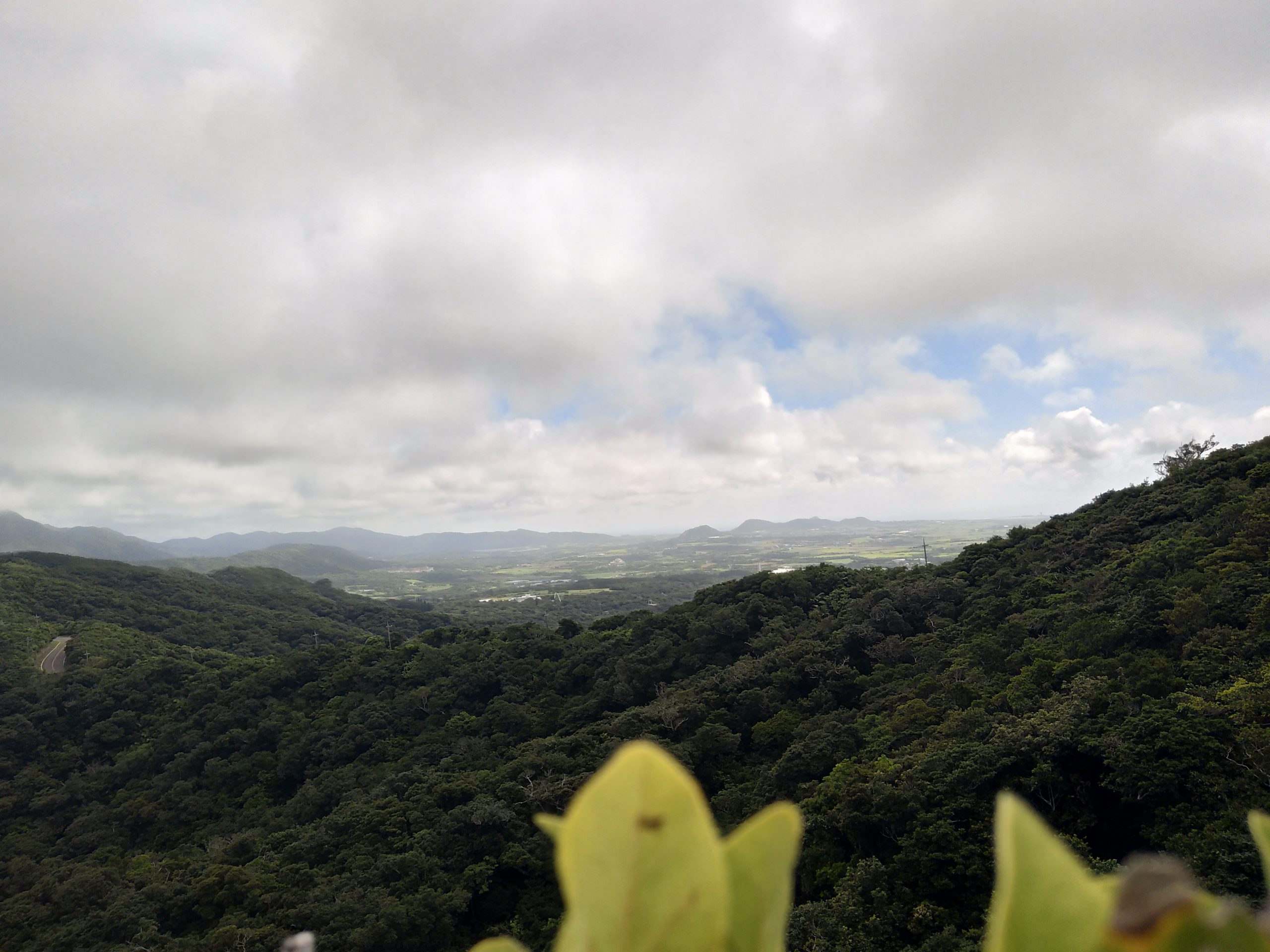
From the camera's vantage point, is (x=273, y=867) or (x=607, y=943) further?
(x=273, y=867)

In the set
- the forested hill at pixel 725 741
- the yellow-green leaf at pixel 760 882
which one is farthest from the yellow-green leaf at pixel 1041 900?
the forested hill at pixel 725 741

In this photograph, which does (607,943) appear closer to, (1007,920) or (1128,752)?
(1007,920)

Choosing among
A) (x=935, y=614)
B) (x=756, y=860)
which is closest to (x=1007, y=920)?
(x=756, y=860)

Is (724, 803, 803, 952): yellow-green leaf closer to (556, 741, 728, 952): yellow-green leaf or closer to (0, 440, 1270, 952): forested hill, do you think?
(556, 741, 728, 952): yellow-green leaf

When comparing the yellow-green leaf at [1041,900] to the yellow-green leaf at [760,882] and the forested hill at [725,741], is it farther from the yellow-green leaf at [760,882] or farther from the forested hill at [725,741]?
the forested hill at [725,741]

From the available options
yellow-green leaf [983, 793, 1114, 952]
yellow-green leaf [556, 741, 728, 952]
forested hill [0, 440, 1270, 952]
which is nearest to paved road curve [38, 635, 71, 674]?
forested hill [0, 440, 1270, 952]

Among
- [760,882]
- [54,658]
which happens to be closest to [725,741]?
[760,882]
